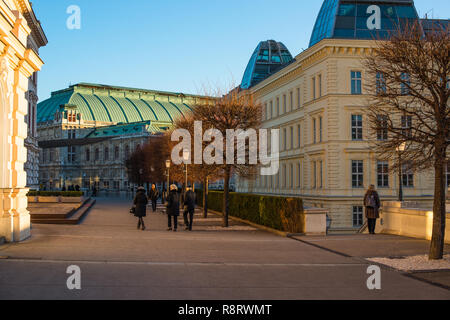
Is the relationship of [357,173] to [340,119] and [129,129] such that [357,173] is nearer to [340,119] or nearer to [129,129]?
[340,119]

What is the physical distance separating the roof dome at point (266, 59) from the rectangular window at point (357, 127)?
22.3 metres

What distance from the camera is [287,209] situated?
20.9 metres

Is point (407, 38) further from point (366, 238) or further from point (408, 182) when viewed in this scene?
point (408, 182)

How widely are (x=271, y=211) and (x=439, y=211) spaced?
10480mm

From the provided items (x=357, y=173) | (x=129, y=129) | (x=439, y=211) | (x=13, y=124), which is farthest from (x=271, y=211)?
(x=129, y=129)

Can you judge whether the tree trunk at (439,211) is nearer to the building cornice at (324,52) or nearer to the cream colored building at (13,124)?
the cream colored building at (13,124)

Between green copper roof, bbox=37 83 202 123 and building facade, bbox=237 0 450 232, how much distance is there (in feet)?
277

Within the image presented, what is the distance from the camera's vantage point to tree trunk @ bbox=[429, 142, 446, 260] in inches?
504

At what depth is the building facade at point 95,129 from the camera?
120 m

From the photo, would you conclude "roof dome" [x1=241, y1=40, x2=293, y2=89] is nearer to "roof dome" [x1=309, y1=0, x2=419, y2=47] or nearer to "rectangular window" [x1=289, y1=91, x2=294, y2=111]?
"rectangular window" [x1=289, y1=91, x2=294, y2=111]

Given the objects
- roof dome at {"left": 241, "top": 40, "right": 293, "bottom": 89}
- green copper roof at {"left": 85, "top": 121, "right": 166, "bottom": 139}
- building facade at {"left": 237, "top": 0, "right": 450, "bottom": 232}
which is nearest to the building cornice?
building facade at {"left": 237, "top": 0, "right": 450, "bottom": 232}

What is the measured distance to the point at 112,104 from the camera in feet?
452
